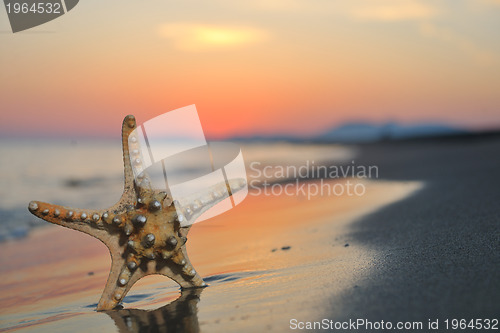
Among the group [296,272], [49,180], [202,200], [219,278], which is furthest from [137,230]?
[49,180]

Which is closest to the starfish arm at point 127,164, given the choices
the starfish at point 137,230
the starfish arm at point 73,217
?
the starfish at point 137,230

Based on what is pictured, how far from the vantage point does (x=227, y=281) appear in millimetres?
4168

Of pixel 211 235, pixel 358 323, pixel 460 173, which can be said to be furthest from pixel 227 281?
pixel 460 173

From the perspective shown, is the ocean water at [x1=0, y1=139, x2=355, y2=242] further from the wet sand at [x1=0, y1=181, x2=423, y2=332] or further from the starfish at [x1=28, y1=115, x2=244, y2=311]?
the starfish at [x1=28, y1=115, x2=244, y2=311]

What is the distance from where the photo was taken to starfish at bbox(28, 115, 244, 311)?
12.9 ft

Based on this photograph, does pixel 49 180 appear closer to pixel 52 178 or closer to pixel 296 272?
pixel 52 178

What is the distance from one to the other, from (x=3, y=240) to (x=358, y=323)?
22.0 ft

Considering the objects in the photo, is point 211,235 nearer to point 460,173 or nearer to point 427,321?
point 427,321

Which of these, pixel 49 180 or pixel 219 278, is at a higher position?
pixel 219 278

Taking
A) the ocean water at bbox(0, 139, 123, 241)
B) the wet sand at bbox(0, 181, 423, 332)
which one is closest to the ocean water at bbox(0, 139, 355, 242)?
the ocean water at bbox(0, 139, 123, 241)

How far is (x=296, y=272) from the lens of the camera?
4082 millimetres

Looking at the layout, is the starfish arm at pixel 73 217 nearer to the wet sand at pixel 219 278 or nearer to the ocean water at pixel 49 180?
the wet sand at pixel 219 278

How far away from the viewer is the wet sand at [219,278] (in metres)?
3.25

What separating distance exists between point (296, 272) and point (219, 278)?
2.20ft
